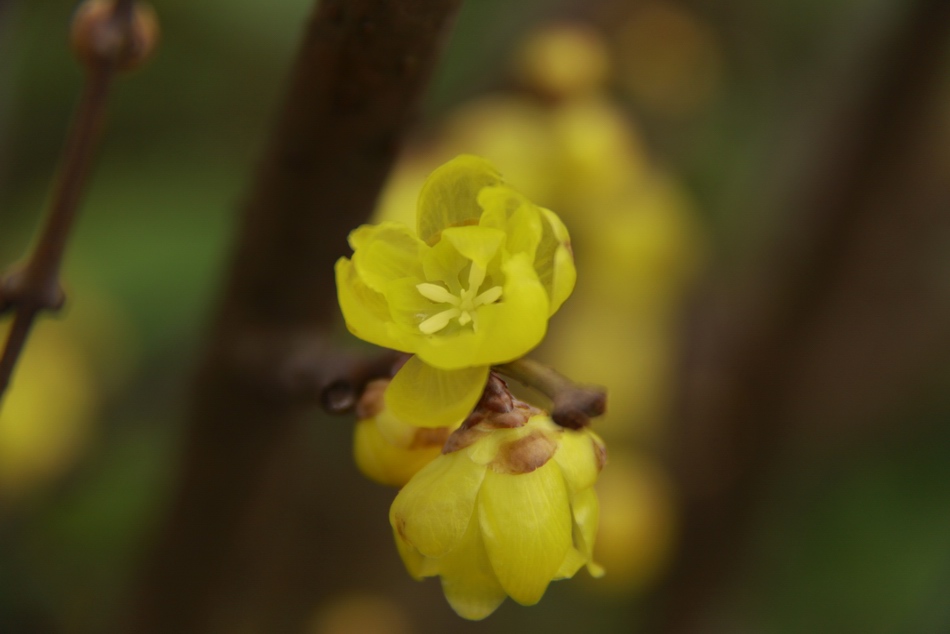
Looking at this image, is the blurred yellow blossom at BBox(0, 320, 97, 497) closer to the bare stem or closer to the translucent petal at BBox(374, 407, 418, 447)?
the bare stem

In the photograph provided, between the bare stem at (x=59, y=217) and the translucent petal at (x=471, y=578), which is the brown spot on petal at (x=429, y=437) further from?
the bare stem at (x=59, y=217)

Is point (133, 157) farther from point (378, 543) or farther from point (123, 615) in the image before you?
point (123, 615)

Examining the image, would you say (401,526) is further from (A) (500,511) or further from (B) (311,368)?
(B) (311,368)

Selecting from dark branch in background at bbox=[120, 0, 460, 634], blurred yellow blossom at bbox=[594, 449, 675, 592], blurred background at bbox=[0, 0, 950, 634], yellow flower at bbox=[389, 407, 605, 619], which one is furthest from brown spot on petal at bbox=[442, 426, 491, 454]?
blurred yellow blossom at bbox=[594, 449, 675, 592]

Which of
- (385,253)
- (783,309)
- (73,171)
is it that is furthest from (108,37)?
(783,309)

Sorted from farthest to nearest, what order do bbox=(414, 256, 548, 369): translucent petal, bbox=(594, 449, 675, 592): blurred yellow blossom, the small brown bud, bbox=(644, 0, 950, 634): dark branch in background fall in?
bbox=(594, 449, 675, 592): blurred yellow blossom, bbox=(644, 0, 950, 634): dark branch in background, the small brown bud, bbox=(414, 256, 548, 369): translucent petal

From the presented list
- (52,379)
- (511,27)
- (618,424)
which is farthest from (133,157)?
(618,424)
